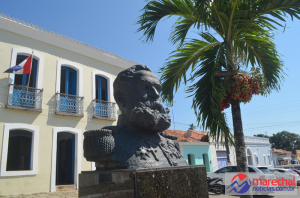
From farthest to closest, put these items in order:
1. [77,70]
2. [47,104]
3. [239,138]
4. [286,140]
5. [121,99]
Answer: [286,140] < [77,70] < [47,104] < [239,138] < [121,99]

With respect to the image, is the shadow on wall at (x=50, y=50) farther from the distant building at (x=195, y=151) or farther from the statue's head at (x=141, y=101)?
the statue's head at (x=141, y=101)

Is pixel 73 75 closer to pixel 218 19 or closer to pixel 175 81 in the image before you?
pixel 175 81

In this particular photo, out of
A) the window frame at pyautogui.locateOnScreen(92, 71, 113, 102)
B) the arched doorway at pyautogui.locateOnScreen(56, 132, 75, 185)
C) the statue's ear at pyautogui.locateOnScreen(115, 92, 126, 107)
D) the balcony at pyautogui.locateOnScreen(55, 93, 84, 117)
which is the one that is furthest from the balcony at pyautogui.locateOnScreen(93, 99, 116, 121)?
the statue's ear at pyautogui.locateOnScreen(115, 92, 126, 107)

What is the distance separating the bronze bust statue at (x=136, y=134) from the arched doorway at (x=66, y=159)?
25.6 ft

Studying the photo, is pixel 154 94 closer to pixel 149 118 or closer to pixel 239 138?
pixel 149 118

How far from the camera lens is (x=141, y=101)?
2.60 meters

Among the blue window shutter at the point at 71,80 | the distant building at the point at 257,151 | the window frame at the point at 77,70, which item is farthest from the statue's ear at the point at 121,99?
the distant building at the point at 257,151

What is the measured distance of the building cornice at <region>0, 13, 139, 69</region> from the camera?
28.8 ft

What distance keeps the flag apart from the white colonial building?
0.96 feet

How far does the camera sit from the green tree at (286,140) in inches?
1994

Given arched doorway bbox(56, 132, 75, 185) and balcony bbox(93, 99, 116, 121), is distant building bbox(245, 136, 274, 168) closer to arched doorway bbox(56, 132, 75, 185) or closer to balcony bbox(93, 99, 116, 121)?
balcony bbox(93, 99, 116, 121)

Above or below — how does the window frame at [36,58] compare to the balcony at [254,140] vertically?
above

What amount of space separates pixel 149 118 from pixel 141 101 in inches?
9.0

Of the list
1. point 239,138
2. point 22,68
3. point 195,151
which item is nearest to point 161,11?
point 239,138
